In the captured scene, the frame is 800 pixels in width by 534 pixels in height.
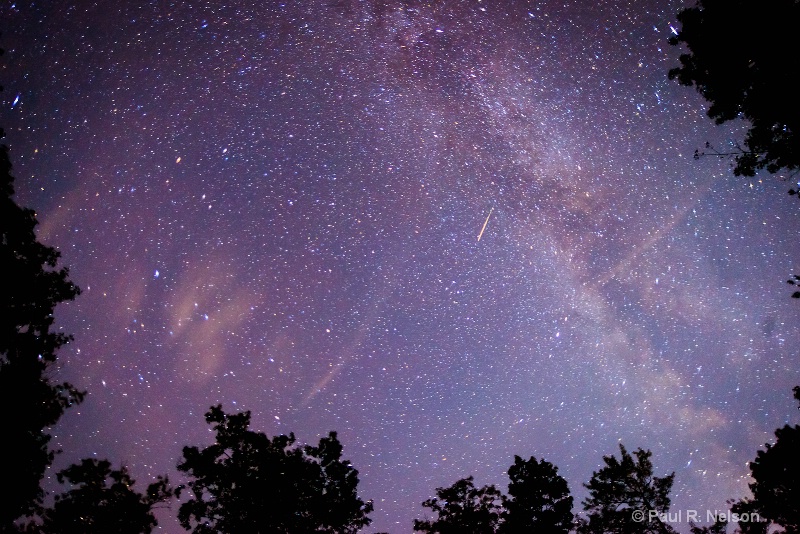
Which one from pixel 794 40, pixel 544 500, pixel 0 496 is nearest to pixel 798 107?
pixel 794 40

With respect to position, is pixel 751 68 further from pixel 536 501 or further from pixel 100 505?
pixel 100 505

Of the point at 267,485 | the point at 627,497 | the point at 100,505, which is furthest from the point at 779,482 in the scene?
the point at 100,505

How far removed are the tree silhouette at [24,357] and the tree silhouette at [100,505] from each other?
5.28 meters

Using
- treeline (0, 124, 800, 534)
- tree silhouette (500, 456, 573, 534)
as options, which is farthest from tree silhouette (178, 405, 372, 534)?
tree silhouette (500, 456, 573, 534)

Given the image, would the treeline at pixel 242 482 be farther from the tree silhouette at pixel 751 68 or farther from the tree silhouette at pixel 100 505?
the tree silhouette at pixel 751 68

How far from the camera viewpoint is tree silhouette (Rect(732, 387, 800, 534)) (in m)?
11.6

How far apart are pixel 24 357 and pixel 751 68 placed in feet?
56.4

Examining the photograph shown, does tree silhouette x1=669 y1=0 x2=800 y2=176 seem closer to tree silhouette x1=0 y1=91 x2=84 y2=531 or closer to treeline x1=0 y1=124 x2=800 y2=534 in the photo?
treeline x1=0 y1=124 x2=800 y2=534

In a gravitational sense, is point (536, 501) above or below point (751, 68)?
below

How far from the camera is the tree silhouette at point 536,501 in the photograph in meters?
15.5

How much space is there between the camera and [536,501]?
52.4ft

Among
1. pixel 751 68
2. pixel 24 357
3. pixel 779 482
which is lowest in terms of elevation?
pixel 779 482

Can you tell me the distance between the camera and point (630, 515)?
1584 cm

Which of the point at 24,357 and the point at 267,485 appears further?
A: the point at 267,485
